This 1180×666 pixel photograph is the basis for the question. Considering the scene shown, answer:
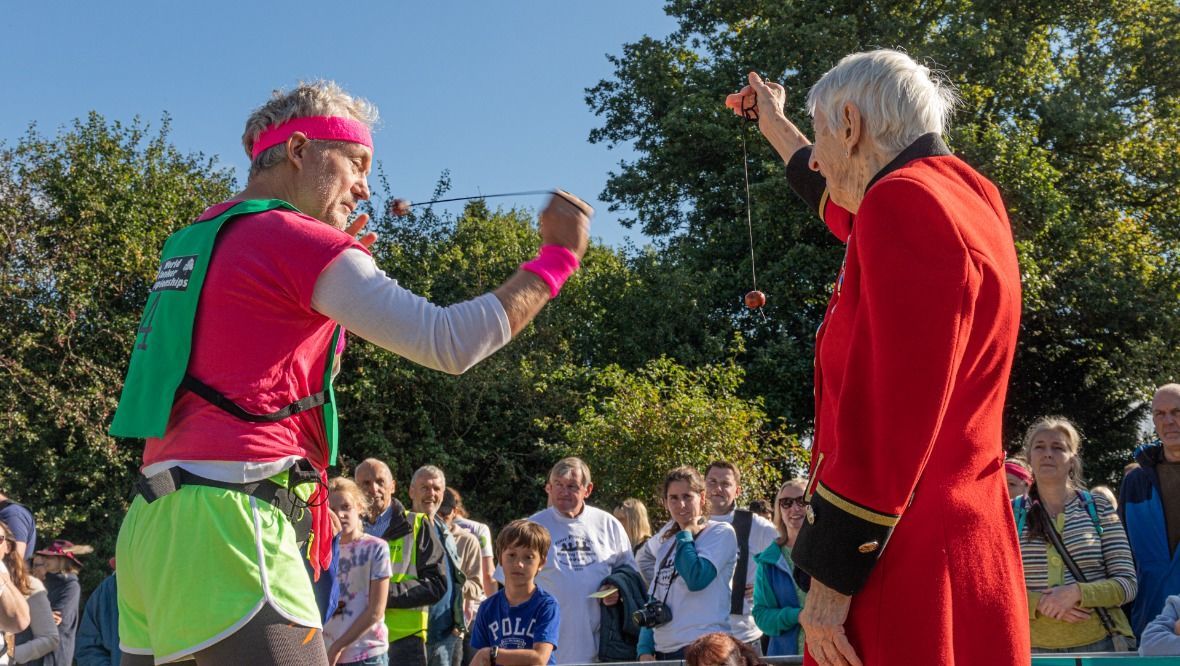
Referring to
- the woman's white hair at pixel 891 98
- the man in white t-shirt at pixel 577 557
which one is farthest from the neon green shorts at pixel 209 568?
the man in white t-shirt at pixel 577 557

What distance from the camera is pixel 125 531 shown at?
2.74m

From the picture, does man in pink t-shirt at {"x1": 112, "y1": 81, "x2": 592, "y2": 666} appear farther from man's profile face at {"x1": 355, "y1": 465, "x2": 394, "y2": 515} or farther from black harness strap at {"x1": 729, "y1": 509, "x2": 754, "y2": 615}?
man's profile face at {"x1": 355, "y1": 465, "x2": 394, "y2": 515}

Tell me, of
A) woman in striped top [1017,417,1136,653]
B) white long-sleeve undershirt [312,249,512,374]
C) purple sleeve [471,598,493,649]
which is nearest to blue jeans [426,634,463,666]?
purple sleeve [471,598,493,649]

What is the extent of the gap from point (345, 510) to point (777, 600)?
2.68 m

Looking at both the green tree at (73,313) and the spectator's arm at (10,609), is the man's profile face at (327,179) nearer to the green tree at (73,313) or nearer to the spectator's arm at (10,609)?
the spectator's arm at (10,609)

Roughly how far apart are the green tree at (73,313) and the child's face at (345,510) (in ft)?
50.3

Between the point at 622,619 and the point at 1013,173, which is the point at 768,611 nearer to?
the point at 622,619

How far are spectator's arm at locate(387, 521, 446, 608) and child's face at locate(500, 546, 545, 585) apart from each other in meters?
1.07

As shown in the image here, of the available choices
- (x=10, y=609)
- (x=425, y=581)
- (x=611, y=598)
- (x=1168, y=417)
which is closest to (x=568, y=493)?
(x=611, y=598)

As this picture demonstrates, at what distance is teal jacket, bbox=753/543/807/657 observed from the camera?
6883mm

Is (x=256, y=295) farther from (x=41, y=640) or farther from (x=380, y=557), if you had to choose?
(x=41, y=640)

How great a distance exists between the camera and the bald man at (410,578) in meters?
7.79

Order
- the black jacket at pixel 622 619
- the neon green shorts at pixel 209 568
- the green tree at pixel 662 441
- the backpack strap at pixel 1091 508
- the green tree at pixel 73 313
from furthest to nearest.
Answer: the green tree at pixel 73 313
the green tree at pixel 662 441
the black jacket at pixel 622 619
the backpack strap at pixel 1091 508
the neon green shorts at pixel 209 568

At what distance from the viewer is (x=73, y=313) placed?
2189cm
